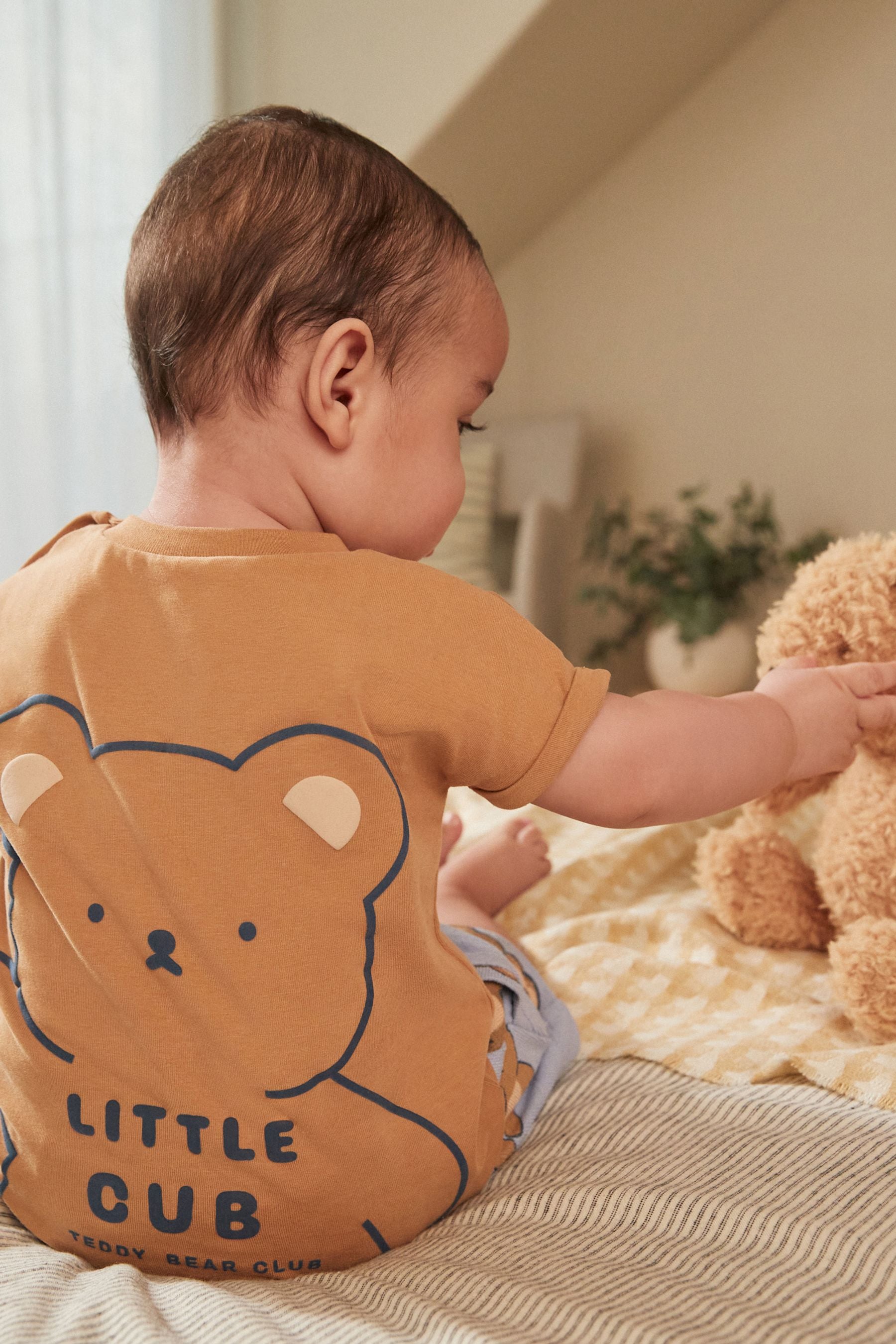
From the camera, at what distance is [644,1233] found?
57 cm

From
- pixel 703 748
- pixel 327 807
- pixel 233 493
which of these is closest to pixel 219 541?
pixel 233 493

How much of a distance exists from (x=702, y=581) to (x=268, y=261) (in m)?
2.56

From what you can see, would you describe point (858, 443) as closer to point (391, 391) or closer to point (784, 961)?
point (784, 961)

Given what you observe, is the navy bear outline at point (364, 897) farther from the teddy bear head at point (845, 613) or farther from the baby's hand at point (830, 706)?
the teddy bear head at point (845, 613)

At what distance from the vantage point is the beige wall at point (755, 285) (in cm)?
298

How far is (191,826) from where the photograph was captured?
55 centimetres

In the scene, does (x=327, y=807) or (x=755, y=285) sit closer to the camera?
(x=327, y=807)

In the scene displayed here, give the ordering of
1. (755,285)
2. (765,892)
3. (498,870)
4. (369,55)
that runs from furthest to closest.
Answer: (755,285) < (369,55) < (498,870) < (765,892)

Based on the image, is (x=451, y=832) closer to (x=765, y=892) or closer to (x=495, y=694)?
(x=765, y=892)

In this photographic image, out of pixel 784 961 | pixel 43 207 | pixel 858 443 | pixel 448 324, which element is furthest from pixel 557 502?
pixel 448 324

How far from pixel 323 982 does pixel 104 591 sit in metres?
0.25

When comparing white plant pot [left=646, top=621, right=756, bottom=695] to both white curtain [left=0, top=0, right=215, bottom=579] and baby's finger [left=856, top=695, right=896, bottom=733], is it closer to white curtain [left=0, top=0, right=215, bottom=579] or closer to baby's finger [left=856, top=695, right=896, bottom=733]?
white curtain [left=0, top=0, right=215, bottom=579]

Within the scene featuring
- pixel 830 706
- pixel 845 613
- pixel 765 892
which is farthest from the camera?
pixel 765 892

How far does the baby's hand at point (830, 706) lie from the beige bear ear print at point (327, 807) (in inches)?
12.1
